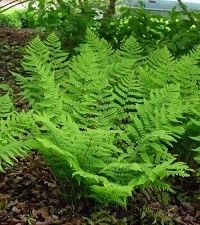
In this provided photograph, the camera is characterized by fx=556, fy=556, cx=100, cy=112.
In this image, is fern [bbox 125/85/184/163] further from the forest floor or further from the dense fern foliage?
the forest floor

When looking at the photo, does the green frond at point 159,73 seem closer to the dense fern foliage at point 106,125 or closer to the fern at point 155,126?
the dense fern foliage at point 106,125

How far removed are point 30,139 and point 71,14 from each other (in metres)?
3.59

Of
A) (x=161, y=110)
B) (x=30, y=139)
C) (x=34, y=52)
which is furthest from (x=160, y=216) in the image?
(x=34, y=52)

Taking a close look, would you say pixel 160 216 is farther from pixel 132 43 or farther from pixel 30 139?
pixel 132 43

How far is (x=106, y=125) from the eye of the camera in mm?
4047

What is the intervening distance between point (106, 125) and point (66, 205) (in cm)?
66

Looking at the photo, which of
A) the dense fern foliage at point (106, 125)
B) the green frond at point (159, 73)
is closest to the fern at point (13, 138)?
the dense fern foliage at point (106, 125)

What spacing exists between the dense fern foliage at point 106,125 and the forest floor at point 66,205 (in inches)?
5.1

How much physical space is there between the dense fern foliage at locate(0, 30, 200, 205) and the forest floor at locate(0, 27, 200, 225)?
0.43 ft

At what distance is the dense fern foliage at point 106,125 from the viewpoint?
3.48m

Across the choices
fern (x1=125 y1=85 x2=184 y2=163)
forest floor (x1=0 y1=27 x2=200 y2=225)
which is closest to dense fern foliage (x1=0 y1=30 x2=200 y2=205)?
fern (x1=125 y1=85 x2=184 y2=163)

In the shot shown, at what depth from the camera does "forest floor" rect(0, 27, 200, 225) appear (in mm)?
3592

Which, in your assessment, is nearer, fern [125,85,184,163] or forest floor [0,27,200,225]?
forest floor [0,27,200,225]

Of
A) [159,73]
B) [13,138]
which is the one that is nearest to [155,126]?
[159,73]
